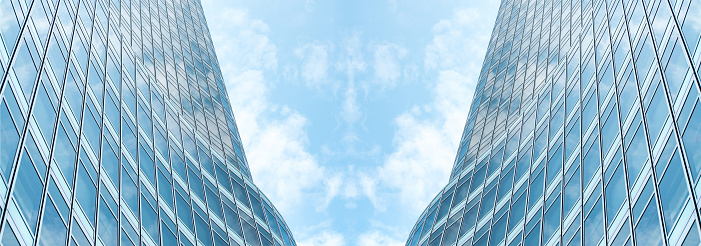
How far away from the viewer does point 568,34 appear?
38.8 metres

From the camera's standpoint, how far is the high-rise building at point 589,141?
683 inches

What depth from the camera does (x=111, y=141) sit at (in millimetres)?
24578

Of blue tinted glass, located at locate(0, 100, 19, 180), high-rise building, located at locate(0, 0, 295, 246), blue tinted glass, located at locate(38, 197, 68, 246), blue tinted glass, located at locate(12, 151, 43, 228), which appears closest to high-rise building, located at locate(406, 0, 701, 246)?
high-rise building, located at locate(0, 0, 295, 246)

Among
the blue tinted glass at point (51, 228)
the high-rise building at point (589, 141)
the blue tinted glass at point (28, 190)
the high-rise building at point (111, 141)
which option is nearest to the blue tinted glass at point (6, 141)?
the high-rise building at point (111, 141)

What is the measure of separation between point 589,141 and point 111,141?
16826mm

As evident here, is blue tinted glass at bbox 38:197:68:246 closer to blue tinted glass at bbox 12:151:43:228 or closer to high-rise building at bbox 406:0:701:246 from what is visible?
blue tinted glass at bbox 12:151:43:228

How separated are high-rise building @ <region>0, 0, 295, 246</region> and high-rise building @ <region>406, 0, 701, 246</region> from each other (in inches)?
434

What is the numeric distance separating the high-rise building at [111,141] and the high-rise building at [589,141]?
1102cm

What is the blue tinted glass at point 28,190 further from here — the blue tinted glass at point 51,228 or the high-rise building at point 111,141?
the blue tinted glass at point 51,228

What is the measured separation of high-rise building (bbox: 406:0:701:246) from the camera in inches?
683

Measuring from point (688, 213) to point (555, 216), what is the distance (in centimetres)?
905

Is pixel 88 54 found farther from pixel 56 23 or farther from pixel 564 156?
pixel 564 156

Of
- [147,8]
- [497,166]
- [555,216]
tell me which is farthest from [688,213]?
[147,8]

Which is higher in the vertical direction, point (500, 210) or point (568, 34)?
point (568, 34)
